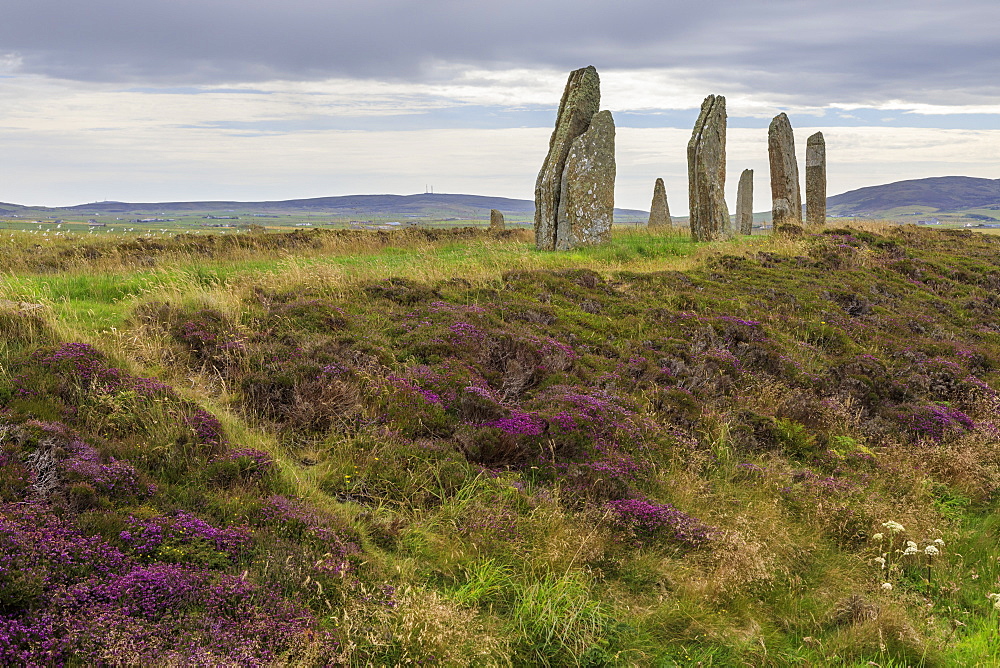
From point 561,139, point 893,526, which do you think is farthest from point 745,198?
point 893,526

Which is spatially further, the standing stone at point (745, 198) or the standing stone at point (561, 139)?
the standing stone at point (745, 198)

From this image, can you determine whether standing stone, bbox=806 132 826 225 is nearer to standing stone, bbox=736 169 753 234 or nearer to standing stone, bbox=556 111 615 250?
standing stone, bbox=736 169 753 234

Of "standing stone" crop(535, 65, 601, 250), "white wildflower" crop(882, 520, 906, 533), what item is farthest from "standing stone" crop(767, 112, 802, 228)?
"white wildflower" crop(882, 520, 906, 533)

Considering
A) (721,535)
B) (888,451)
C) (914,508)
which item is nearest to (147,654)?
(721,535)

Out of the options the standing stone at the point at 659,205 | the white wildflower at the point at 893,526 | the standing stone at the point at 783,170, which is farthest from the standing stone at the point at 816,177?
the white wildflower at the point at 893,526

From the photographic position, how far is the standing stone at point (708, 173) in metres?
22.9

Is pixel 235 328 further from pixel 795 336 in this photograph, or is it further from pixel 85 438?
pixel 795 336

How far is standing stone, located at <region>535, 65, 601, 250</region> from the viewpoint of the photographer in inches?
801

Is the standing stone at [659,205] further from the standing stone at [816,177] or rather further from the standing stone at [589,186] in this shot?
the standing stone at [589,186]

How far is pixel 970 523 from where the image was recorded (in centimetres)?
783

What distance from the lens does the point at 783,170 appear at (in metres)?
28.6

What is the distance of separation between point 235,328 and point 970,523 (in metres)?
9.38

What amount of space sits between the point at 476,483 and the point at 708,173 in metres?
19.1

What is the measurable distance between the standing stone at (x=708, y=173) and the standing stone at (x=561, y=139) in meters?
4.33
